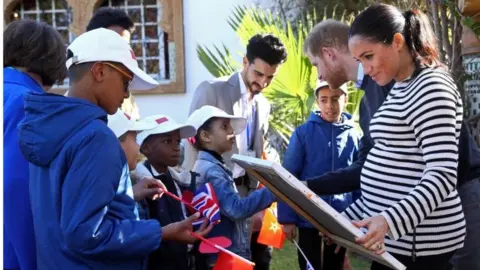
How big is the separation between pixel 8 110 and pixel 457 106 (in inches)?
70.7

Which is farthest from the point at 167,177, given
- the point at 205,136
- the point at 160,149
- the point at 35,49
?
the point at 35,49

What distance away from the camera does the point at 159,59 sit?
12.3 metres

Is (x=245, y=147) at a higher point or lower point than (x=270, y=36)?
lower

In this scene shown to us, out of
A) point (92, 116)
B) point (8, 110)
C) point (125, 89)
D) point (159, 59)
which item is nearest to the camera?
point (92, 116)

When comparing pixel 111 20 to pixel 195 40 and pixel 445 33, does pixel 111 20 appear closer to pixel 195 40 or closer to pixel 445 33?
pixel 445 33

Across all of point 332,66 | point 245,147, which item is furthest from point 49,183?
point 245,147

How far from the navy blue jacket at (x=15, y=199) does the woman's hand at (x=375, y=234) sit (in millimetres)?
1254

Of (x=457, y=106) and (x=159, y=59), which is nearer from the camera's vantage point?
(x=457, y=106)

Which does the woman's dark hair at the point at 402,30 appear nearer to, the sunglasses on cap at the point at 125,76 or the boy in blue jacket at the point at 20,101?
the sunglasses on cap at the point at 125,76

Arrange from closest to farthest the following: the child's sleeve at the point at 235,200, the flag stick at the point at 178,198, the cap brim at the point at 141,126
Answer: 1. the flag stick at the point at 178,198
2. the cap brim at the point at 141,126
3. the child's sleeve at the point at 235,200

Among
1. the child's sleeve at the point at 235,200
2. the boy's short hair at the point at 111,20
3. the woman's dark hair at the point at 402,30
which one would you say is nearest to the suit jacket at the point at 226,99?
the child's sleeve at the point at 235,200

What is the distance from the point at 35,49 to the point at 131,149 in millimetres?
678

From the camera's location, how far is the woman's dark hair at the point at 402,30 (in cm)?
341

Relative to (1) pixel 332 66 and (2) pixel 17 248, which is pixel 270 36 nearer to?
(1) pixel 332 66
